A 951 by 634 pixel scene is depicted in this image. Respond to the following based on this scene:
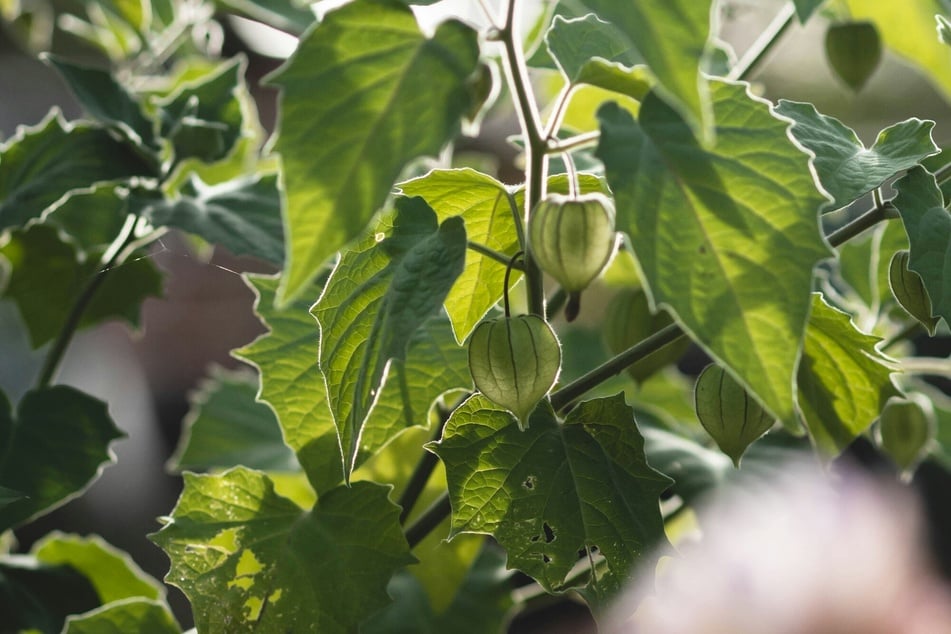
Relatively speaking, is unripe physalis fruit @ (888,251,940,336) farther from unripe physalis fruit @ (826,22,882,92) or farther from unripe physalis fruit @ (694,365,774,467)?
unripe physalis fruit @ (826,22,882,92)

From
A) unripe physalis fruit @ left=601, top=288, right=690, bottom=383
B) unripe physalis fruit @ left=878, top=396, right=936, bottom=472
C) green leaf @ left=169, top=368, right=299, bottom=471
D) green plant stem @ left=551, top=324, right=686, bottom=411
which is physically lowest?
green leaf @ left=169, top=368, right=299, bottom=471

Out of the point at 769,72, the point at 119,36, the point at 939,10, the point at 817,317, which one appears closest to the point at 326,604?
the point at 817,317

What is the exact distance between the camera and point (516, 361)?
394 millimetres

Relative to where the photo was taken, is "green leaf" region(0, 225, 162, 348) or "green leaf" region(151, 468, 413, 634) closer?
"green leaf" region(151, 468, 413, 634)

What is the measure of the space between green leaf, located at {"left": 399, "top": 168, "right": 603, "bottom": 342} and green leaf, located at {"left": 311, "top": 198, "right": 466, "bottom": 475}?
4 cm

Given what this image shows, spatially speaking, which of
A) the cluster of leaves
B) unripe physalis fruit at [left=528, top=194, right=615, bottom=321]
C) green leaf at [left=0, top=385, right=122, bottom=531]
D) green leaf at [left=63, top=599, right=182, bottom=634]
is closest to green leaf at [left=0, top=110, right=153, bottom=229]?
the cluster of leaves

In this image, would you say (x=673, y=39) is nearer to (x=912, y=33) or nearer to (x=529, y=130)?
(x=529, y=130)

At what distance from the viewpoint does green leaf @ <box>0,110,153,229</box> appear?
1.99 feet

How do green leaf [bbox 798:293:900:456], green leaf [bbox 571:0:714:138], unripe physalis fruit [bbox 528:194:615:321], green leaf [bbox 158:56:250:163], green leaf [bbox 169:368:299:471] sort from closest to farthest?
green leaf [bbox 571:0:714:138] < unripe physalis fruit [bbox 528:194:615:321] < green leaf [bbox 798:293:900:456] < green leaf [bbox 158:56:250:163] < green leaf [bbox 169:368:299:471]

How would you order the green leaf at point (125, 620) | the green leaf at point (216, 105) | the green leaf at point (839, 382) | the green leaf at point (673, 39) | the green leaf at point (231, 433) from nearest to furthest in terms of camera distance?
the green leaf at point (673, 39) < the green leaf at point (839, 382) < the green leaf at point (125, 620) < the green leaf at point (216, 105) < the green leaf at point (231, 433)

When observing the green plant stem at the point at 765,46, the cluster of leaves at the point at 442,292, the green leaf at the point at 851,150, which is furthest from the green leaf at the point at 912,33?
the green leaf at the point at 851,150

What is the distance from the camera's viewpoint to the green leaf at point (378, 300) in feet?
1.21

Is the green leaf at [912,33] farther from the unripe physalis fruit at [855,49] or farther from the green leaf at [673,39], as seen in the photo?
the green leaf at [673,39]

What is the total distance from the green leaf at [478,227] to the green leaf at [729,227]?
124mm
